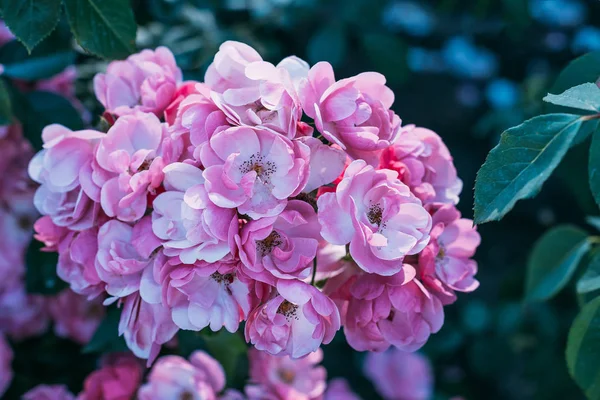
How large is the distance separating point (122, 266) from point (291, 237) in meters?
0.23

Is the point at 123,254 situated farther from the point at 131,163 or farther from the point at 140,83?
the point at 140,83

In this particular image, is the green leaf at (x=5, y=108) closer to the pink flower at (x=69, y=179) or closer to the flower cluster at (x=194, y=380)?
the pink flower at (x=69, y=179)

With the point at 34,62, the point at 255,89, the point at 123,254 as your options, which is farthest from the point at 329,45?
the point at 123,254

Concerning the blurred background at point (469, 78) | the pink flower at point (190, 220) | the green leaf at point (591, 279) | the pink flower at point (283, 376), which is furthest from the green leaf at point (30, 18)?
the green leaf at point (591, 279)

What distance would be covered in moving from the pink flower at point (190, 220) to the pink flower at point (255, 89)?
3.9 inches

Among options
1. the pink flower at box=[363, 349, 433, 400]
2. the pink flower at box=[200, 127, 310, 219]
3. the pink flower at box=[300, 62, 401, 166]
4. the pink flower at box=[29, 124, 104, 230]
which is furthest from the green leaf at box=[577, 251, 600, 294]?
the pink flower at box=[363, 349, 433, 400]

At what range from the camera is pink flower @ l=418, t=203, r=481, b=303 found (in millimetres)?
948

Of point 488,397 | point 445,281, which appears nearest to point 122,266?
point 445,281

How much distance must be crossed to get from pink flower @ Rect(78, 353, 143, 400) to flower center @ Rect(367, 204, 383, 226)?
0.65m

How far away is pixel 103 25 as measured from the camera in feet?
3.76

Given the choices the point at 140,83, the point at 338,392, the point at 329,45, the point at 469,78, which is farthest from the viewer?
the point at 469,78

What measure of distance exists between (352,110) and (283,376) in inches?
27.0

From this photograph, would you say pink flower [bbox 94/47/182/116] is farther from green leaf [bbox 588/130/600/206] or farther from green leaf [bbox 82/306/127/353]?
green leaf [bbox 588/130/600/206]

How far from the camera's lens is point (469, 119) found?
3031 millimetres
